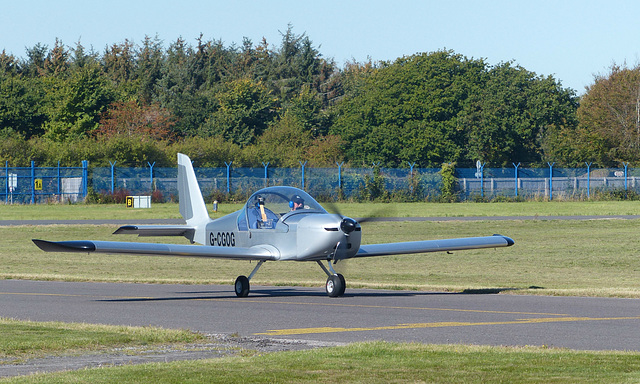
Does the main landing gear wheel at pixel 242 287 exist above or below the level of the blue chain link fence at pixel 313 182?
below

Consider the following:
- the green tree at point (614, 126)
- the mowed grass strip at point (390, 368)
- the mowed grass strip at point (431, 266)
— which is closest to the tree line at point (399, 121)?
the green tree at point (614, 126)

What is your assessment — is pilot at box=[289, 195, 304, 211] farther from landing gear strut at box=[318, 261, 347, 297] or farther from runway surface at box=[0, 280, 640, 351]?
runway surface at box=[0, 280, 640, 351]

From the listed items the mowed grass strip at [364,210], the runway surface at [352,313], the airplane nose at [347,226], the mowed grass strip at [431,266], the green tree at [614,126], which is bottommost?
the mowed grass strip at [431,266]

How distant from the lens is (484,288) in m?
20.3

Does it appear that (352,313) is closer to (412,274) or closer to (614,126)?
(412,274)

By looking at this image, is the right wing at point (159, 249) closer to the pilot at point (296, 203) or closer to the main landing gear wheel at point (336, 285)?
the pilot at point (296, 203)

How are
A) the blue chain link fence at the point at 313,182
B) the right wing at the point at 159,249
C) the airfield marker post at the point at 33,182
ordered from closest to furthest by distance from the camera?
the right wing at the point at 159,249, the airfield marker post at the point at 33,182, the blue chain link fence at the point at 313,182

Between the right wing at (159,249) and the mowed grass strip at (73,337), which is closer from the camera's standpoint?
the mowed grass strip at (73,337)

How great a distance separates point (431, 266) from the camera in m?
27.0

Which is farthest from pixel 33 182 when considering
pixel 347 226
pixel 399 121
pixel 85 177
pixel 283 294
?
pixel 347 226

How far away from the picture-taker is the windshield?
18.1m

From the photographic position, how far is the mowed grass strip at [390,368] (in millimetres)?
8578

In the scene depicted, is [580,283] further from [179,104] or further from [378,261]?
[179,104]

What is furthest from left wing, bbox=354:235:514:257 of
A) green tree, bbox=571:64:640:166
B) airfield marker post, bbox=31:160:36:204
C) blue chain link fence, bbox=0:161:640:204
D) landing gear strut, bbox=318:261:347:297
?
green tree, bbox=571:64:640:166
